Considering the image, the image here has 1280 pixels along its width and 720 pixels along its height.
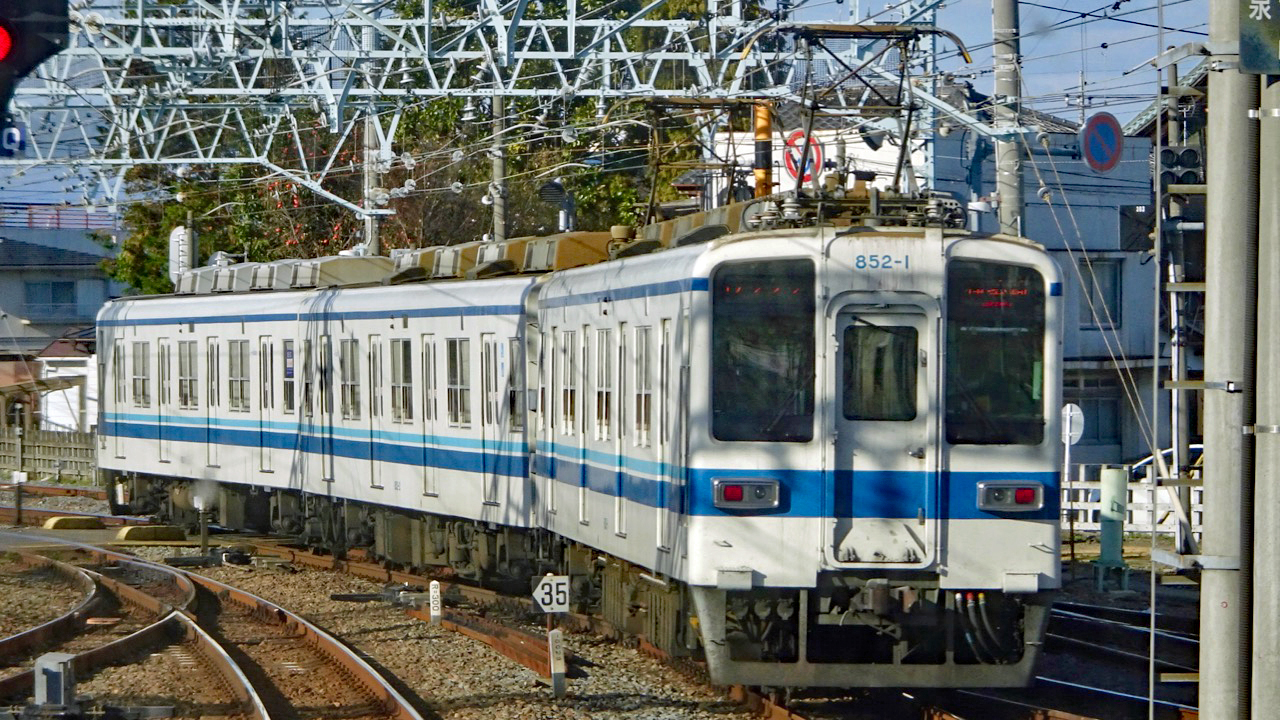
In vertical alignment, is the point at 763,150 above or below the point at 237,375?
above

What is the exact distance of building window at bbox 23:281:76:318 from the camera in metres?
52.1

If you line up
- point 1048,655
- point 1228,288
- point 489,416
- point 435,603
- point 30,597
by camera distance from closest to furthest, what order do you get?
point 1228,288 < point 1048,655 < point 435,603 < point 489,416 < point 30,597

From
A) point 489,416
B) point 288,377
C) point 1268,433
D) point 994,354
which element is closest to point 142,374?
point 288,377

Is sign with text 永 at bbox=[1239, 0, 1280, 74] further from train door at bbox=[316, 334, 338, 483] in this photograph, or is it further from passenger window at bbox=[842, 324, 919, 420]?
train door at bbox=[316, 334, 338, 483]

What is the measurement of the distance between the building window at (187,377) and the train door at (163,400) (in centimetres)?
32

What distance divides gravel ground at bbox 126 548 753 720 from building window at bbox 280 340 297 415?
4078 millimetres

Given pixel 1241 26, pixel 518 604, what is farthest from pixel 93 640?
pixel 1241 26

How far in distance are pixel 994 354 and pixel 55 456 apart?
94.3ft

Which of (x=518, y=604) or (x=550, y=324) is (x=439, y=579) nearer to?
(x=518, y=604)

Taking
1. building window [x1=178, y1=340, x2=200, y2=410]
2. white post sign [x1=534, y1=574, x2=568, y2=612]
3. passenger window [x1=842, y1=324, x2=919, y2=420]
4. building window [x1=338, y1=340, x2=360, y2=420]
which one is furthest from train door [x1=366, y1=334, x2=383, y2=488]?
passenger window [x1=842, y1=324, x2=919, y2=420]

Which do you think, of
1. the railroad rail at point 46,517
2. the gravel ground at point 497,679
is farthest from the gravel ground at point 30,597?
the railroad rail at point 46,517

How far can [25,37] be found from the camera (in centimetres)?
711

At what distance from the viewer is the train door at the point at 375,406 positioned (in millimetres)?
17156

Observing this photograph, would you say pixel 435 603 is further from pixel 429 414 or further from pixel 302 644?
pixel 429 414
